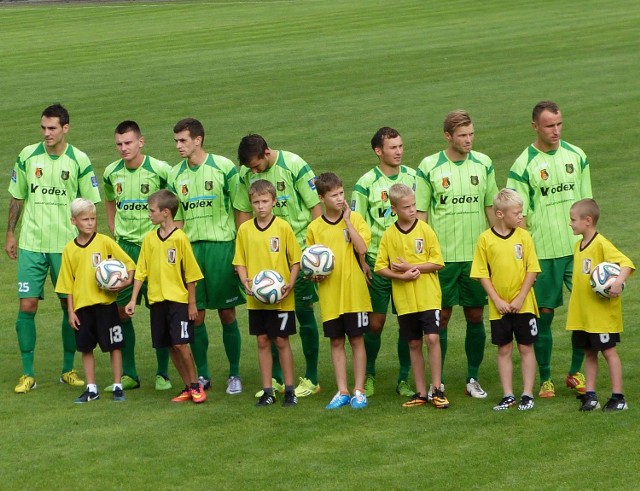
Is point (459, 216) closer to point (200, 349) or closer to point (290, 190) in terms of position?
point (290, 190)

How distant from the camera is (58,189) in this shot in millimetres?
11148

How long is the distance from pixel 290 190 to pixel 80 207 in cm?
176

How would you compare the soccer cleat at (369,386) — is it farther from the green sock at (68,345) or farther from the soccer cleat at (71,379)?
the green sock at (68,345)

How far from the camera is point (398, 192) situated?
9719 millimetres

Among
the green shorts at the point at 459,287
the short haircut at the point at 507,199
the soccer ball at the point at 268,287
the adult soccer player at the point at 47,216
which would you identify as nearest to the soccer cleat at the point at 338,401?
the soccer ball at the point at 268,287

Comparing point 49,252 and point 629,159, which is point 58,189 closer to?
point 49,252

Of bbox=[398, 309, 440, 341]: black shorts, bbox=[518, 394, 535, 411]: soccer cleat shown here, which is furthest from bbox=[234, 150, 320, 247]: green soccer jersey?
bbox=[518, 394, 535, 411]: soccer cleat

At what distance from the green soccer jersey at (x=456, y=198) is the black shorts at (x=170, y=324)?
2.14 meters

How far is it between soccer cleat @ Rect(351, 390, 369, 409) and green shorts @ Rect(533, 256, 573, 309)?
5.40 ft

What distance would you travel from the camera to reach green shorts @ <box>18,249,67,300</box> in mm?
11055

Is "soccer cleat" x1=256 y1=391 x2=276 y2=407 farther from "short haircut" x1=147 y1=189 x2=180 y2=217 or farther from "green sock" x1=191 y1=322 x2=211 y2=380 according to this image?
"short haircut" x1=147 y1=189 x2=180 y2=217

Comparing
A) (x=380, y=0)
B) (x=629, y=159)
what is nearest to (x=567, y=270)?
(x=629, y=159)

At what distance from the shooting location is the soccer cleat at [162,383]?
35.7ft

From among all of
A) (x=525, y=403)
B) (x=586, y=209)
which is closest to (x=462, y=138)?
(x=586, y=209)
